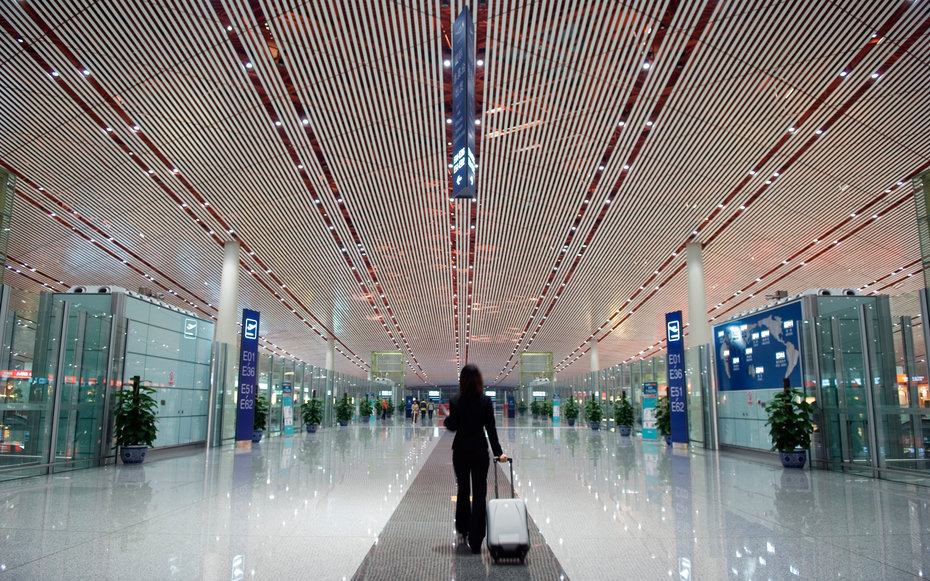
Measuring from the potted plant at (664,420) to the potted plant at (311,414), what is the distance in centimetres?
1227

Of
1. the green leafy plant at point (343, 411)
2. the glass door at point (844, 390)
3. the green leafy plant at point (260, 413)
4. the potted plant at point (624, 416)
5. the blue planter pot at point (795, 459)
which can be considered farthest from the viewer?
the green leafy plant at point (343, 411)

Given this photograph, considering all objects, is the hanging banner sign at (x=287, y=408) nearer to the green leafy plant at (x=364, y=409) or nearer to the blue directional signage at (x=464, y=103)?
the blue directional signage at (x=464, y=103)

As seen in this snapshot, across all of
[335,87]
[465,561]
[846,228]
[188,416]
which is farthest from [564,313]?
[465,561]

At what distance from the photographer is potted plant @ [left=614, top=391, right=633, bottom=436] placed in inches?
798

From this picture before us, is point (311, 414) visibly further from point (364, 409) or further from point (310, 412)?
point (364, 409)

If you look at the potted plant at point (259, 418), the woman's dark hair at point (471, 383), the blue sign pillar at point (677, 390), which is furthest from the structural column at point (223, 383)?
the woman's dark hair at point (471, 383)

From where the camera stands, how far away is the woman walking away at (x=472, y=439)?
13.8 ft

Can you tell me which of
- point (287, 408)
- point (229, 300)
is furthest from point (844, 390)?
point (287, 408)

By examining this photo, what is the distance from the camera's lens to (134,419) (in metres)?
10.3

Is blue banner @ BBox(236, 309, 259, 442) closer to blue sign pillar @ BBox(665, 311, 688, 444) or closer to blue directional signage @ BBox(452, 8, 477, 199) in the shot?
blue sign pillar @ BBox(665, 311, 688, 444)

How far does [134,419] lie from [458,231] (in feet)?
34.0

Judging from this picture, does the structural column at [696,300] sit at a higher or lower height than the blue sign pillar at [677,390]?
higher

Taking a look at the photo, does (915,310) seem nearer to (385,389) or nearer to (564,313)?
(564,313)

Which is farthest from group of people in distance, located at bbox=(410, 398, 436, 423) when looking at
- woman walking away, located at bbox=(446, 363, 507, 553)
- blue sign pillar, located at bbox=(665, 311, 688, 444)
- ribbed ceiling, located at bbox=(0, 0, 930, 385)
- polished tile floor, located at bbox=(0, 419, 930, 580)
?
woman walking away, located at bbox=(446, 363, 507, 553)
